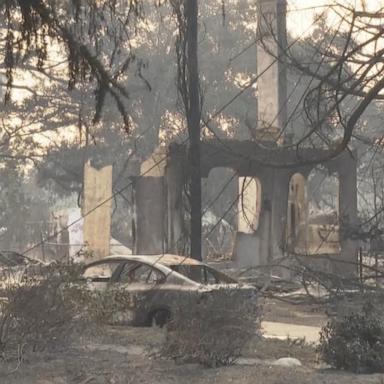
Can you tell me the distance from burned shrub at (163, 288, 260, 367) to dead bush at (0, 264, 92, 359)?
4.81 feet

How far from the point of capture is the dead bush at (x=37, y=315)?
10133 mm

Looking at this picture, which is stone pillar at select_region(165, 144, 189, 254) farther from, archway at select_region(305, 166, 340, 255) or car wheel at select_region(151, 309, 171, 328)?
car wheel at select_region(151, 309, 171, 328)

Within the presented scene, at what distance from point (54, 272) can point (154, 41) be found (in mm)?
42123

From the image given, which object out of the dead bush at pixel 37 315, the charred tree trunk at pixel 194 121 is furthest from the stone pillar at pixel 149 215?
the dead bush at pixel 37 315

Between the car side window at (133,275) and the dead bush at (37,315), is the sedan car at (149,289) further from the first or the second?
the dead bush at (37,315)

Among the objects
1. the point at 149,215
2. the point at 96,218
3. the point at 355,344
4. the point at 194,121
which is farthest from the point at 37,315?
the point at 96,218

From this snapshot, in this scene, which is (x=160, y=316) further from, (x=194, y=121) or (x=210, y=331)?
(x=194, y=121)

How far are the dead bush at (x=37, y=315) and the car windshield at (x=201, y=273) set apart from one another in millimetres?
5084

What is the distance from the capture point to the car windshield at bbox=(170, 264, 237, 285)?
1608 centimetres

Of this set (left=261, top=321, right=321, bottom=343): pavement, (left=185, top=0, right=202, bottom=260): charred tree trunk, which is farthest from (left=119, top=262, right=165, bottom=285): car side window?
(left=185, top=0, right=202, bottom=260): charred tree trunk

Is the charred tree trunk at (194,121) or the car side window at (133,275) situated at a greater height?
the charred tree trunk at (194,121)

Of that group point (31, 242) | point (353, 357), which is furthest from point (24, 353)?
point (31, 242)

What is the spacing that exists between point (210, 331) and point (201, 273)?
954 cm

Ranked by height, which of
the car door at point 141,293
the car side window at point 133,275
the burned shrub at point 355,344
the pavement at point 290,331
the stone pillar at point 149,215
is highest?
the stone pillar at point 149,215
